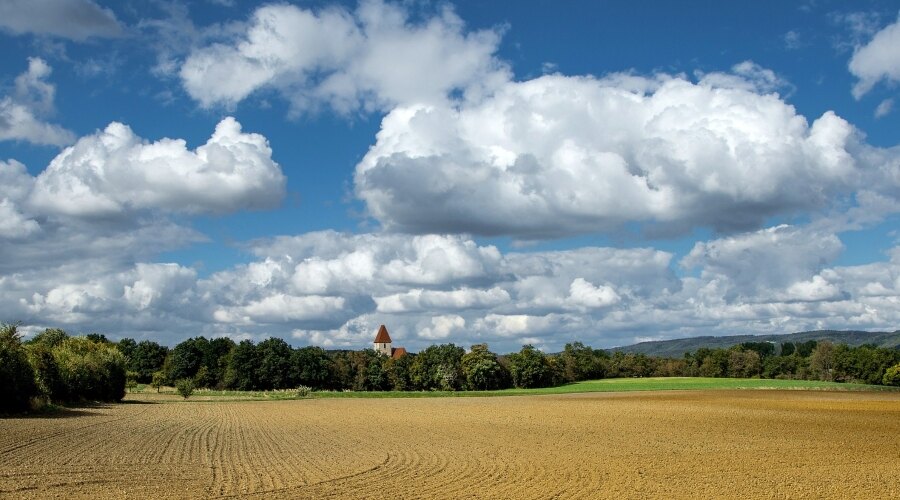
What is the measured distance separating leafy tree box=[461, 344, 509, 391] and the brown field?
3156 inches

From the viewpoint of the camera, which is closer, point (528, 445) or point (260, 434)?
point (528, 445)

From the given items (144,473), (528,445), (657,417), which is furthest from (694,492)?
(657,417)

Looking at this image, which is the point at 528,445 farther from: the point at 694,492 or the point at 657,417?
the point at 657,417

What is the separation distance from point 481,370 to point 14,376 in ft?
301

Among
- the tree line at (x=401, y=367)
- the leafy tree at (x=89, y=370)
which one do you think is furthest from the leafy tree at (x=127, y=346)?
the leafy tree at (x=89, y=370)

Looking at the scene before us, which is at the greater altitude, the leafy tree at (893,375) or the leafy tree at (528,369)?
the leafy tree at (528,369)

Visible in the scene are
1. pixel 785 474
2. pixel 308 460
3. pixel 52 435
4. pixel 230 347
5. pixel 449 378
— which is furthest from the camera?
pixel 230 347

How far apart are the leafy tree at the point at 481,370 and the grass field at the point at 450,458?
80309mm

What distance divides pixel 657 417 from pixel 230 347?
4575 inches

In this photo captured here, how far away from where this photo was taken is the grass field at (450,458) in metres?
20.3

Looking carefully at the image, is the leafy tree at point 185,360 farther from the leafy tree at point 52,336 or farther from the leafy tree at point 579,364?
the leafy tree at point 579,364

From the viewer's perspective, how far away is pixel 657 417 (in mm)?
52312

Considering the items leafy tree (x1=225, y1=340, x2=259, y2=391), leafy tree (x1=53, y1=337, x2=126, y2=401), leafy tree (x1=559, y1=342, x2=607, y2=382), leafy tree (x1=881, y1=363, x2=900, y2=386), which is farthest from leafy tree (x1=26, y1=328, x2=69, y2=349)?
leafy tree (x1=881, y1=363, x2=900, y2=386)

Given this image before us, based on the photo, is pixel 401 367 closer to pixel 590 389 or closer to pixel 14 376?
pixel 590 389
